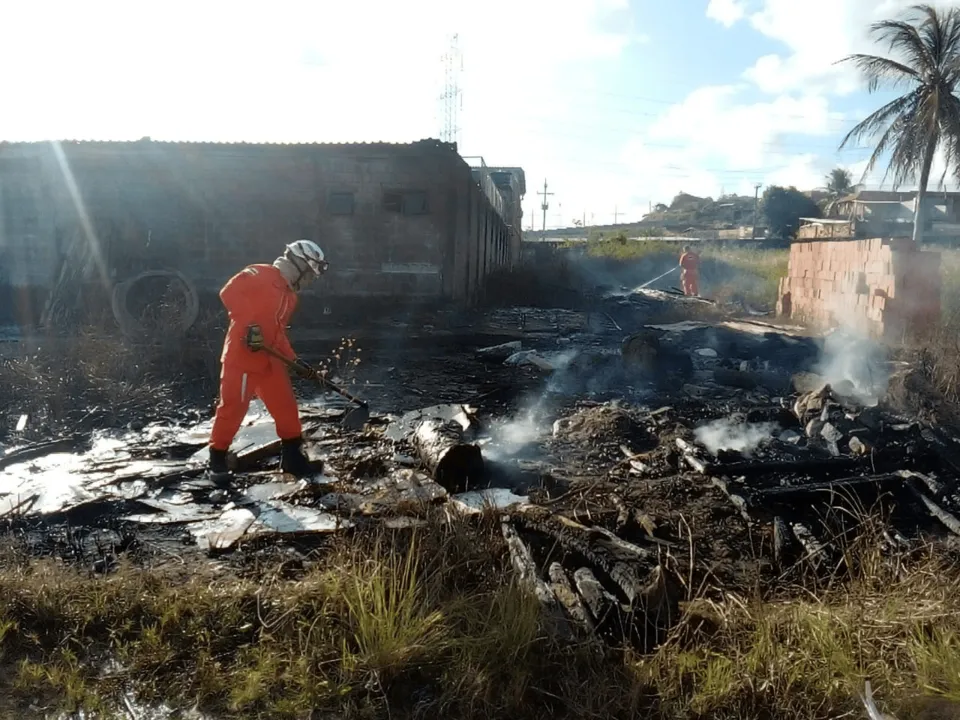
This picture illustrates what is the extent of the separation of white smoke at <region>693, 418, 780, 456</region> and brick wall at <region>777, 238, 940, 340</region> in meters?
4.13

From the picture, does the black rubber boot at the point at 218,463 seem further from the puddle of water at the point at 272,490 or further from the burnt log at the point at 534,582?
the burnt log at the point at 534,582

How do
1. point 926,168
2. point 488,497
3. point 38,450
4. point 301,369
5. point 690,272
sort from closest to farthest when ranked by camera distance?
point 488,497
point 301,369
point 38,450
point 926,168
point 690,272

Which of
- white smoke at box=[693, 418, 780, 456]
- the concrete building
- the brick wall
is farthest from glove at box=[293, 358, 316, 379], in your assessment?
the concrete building

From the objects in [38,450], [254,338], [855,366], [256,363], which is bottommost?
[38,450]

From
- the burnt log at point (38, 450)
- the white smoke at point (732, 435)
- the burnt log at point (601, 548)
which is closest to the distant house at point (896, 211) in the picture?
the white smoke at point (732, 435)

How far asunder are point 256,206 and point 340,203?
1.73 meters

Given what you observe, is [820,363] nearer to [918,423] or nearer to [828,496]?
[918,423]

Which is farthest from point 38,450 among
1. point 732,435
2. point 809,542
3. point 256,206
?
point 256,206

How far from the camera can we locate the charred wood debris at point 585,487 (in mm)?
3520

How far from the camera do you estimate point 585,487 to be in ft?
15.3

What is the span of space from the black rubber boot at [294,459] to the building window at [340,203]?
9370mm

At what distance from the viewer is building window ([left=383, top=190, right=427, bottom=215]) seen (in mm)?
13719

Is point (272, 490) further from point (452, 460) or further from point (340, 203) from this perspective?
point (340, 203)

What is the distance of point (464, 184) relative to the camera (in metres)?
13.9
